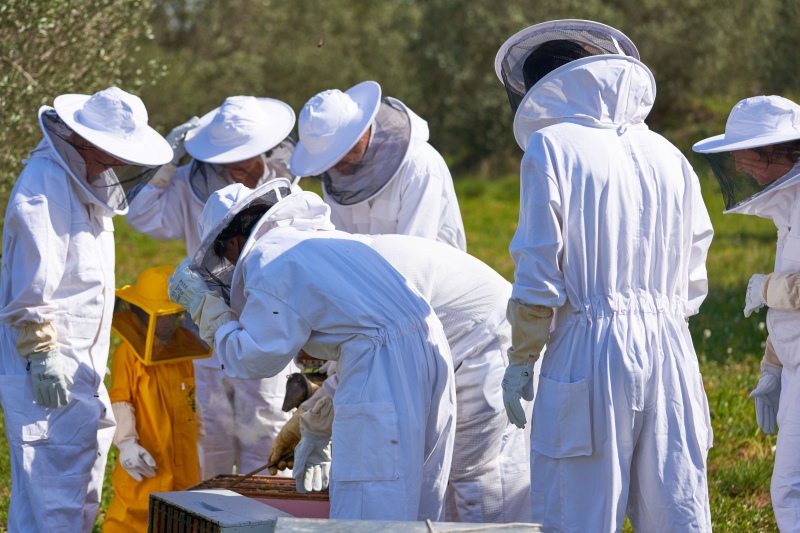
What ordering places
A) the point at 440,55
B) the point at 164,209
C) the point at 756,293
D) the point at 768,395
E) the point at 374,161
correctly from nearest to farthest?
the point at 756,293 < the point at 768,395 < the point at 374,161 < the point at 164,209 < the point at 440,55

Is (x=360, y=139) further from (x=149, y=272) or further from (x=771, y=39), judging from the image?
(x=771, y=39)

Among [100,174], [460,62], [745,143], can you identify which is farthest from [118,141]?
[460,62]

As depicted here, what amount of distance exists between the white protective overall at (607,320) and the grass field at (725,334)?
1942 mm

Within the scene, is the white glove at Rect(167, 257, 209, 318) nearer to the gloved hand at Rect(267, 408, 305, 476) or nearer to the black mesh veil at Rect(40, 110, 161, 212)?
the gloved hand at Rect(267, 408, 305, 476)

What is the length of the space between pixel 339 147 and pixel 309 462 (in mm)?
1772

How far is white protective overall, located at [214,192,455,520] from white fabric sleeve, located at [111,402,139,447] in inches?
59.8

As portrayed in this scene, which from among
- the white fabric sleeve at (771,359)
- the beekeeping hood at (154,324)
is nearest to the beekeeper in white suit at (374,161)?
the beekeeping hood at (154,324)

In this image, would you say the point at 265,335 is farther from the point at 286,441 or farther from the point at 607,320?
the point at 607,320

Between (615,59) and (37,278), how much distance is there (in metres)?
2.55

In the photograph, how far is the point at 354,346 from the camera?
135 inches

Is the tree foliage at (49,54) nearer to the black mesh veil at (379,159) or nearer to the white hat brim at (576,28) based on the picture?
the black mesh veil at (379,159)

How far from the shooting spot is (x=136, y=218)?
5.47 metres

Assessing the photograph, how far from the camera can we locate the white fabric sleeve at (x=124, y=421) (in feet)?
15.6

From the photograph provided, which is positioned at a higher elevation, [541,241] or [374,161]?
[541,241]
